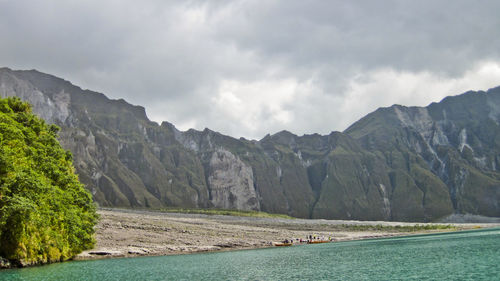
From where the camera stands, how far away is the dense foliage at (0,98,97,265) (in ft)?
163

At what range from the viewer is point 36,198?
5481 centimetres

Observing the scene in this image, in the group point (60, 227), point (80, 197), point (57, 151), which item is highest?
point (57, 151)

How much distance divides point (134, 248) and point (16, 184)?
30.3 meters

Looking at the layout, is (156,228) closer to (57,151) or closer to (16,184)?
(57,151)

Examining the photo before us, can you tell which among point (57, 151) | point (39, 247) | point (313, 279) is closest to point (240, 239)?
point (57, 151)

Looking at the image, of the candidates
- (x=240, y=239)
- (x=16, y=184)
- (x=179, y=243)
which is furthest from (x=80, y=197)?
(x=240, y=239)

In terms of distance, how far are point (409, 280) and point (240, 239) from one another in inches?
2827

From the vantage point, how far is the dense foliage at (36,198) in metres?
49.5

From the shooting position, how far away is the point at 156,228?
99938mm

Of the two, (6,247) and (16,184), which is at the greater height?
(16,184)

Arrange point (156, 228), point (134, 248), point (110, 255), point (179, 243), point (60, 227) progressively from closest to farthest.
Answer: point (60, 227)
point (110, 255)
point (134, 248)
point (179, 243)
point (156, 228)

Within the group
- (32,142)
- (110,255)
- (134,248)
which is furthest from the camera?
(134,248)

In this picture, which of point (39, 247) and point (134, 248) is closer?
point (39, 247)

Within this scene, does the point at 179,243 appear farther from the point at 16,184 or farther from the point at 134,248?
the point at 16,184
